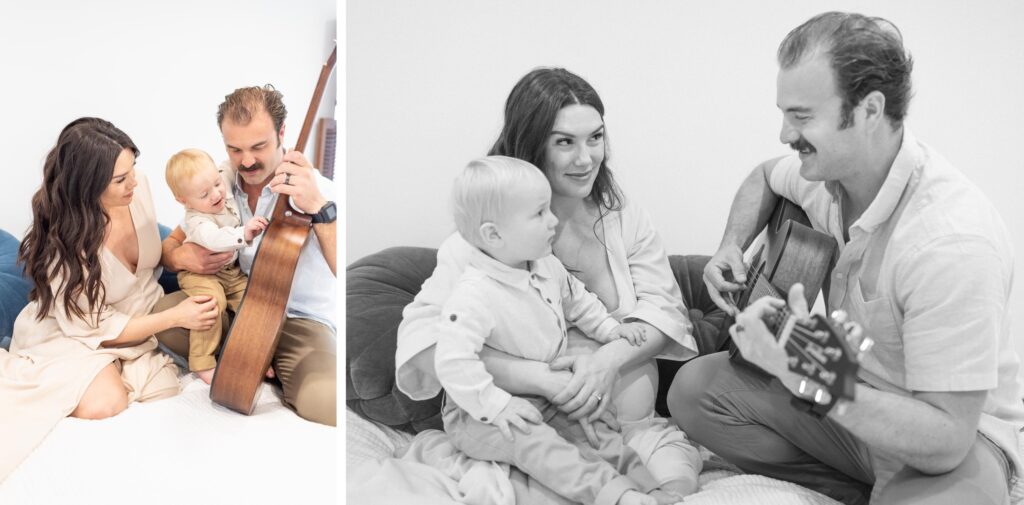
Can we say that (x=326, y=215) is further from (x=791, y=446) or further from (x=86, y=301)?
(x=791, y=446)

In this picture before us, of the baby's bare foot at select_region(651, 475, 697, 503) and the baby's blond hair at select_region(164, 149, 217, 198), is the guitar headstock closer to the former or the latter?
the baby's bare foot at select_region(651, 475, 697, 503)

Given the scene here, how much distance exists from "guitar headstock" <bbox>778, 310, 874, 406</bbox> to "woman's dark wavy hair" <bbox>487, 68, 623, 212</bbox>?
0.45 meters

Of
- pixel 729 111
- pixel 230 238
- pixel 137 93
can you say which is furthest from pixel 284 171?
pixel 729 111

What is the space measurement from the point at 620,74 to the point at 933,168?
62 cm

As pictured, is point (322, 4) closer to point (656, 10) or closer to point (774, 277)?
point (656, 10)

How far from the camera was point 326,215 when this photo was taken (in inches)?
78.8

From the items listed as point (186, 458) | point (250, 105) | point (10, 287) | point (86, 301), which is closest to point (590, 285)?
point (250, 105)

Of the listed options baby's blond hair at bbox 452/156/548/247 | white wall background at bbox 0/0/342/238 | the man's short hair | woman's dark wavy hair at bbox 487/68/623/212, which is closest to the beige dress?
white wall background at bbox 0/0/342/238

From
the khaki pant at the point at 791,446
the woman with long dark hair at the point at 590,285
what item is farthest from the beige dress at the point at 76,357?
the khaki pant at the point at 791,446

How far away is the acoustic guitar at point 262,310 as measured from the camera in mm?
1973

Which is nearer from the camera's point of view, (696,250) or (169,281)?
(696,250)

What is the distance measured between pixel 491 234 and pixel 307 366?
0.67m

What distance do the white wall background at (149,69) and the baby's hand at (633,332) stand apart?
2.43 feet

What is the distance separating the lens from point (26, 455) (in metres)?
1.87
